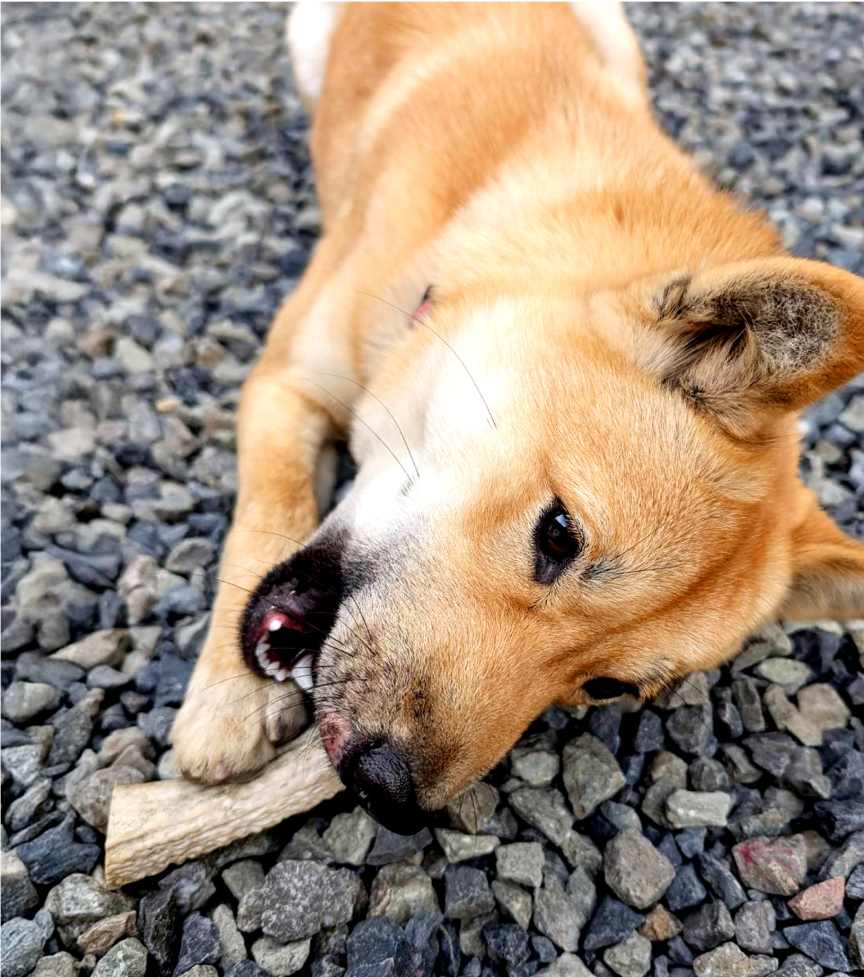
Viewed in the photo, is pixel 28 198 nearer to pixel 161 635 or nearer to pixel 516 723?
pixel 161 635

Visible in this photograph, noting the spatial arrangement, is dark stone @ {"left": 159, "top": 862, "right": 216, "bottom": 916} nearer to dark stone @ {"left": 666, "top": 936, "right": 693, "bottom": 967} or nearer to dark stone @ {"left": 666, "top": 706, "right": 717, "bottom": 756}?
dark stone @ {"left": 666, "top": 936, "right": 693, "bottom": 967}

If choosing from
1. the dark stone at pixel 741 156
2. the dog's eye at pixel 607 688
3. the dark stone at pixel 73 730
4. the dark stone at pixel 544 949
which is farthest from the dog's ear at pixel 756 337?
the dark stone at pixel 741 156

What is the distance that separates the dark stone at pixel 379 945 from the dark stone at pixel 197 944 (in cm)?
34

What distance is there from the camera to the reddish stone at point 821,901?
90.0 inches

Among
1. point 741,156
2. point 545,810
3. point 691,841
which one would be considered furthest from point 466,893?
point 741,156

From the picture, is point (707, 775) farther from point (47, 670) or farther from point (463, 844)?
point (47, 670)

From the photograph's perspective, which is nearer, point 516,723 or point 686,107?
point 516,723

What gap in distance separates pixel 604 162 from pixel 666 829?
221 centimetres

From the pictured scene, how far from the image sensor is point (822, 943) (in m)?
2.23

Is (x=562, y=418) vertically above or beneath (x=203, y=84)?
above

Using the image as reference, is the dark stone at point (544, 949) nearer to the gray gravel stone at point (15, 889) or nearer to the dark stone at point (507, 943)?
the dark stone at point (507, 943)

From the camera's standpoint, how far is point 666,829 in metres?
2.47

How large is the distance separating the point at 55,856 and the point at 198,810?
39 cm

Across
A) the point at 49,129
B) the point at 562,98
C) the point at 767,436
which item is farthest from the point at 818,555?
the point at 49,129
